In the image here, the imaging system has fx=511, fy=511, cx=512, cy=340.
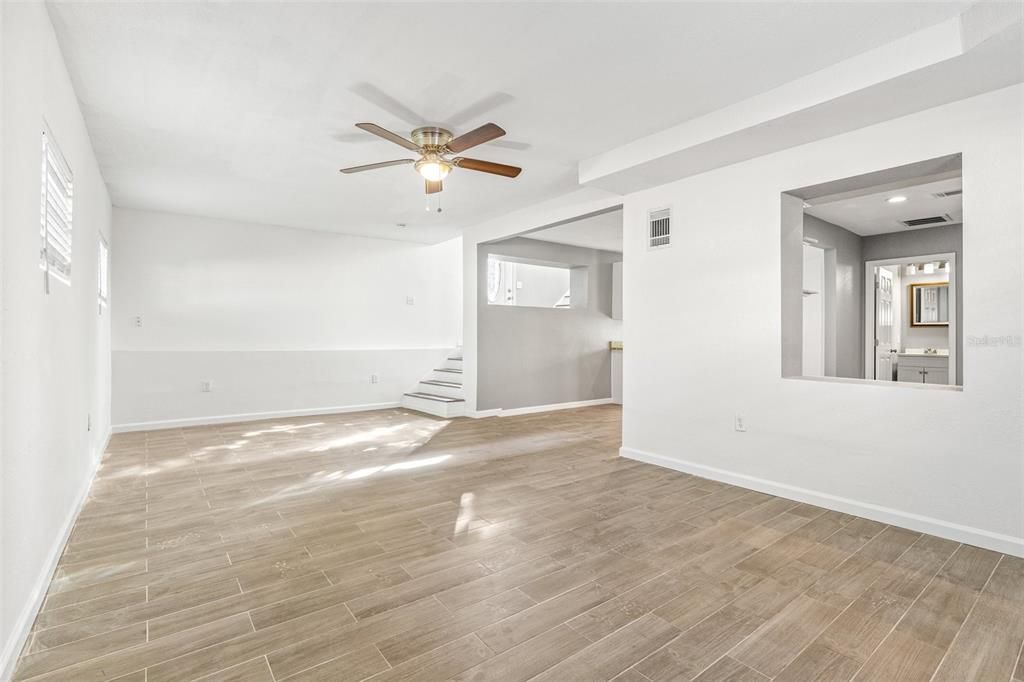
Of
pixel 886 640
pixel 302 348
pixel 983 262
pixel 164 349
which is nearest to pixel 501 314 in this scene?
pixel 302 348

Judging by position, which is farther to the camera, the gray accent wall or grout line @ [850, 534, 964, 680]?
the gray accent wall

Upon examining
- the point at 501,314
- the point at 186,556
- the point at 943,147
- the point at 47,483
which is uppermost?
the point at 943,147

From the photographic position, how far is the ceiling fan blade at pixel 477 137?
2986 millimetres

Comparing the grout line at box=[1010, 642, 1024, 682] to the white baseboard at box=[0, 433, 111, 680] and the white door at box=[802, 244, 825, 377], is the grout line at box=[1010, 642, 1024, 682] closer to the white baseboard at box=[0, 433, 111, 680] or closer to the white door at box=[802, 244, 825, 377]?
the white baseboard at box=[0, 433, 111, 680]

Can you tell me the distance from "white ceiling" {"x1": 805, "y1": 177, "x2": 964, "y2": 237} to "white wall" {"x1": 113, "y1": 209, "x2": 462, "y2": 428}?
18.3ft

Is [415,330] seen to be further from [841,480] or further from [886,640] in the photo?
[886,640]

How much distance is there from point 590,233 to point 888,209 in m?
3.32

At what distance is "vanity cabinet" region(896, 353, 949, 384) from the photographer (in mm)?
6613

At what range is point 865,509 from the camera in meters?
3.16

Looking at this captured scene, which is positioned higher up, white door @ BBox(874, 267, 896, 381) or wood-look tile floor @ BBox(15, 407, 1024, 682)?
white door @ BBox(874, 267, 896, 381)

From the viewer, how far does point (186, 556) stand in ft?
8.55

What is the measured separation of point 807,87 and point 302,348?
21.3ft

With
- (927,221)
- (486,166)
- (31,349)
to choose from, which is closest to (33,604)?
(31,349)

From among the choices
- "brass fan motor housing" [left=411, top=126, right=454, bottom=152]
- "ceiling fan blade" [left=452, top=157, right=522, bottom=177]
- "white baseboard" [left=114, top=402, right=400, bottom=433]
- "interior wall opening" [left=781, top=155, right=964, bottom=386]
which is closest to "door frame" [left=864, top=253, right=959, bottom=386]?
"interior wall opening" [left=781, top=155, right=964, bottom=386]
